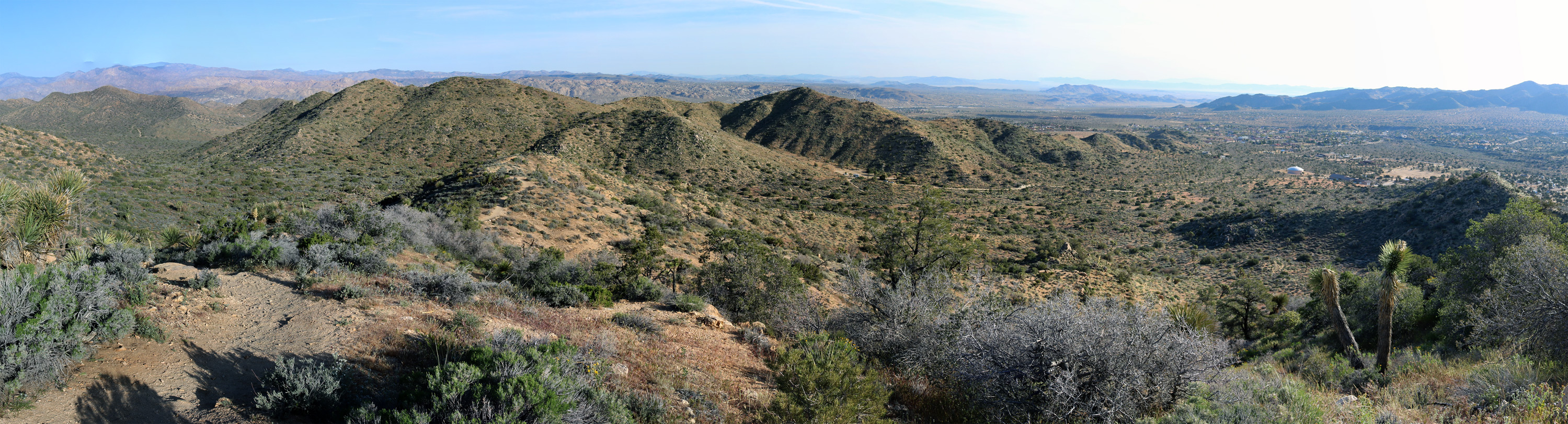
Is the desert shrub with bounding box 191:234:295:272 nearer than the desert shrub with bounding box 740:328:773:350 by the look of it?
Yes

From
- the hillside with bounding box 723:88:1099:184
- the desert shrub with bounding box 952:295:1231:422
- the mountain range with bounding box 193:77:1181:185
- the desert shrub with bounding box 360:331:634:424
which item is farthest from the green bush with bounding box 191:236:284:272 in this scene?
the hillside with bounding box 723:88:1099:184

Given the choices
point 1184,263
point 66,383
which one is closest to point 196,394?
point 66,383

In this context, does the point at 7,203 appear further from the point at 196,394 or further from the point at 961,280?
the point at 961,280

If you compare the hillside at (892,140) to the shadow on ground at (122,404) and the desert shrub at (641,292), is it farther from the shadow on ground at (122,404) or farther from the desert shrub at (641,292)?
the shadow on ground at (122,404)

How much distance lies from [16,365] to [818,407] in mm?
6978

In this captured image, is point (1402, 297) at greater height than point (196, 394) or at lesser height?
lesser

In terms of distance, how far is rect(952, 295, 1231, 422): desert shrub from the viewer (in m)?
6.25

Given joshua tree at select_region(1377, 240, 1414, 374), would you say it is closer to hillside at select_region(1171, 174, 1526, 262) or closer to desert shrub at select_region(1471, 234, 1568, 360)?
desert shrub at select_region(1471, 234, 1568, 360)

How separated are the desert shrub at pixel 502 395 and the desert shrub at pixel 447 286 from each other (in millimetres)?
4007

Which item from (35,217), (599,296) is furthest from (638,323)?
(35,217)

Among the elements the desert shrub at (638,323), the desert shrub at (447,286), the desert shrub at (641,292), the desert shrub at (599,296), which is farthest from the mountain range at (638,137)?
the desert shrub at (638,323)

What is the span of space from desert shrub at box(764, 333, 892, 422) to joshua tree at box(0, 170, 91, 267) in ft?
32.6

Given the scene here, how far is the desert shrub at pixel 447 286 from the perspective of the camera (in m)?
9.13

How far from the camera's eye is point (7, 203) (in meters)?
7.81
